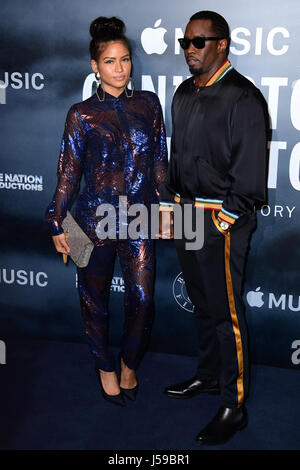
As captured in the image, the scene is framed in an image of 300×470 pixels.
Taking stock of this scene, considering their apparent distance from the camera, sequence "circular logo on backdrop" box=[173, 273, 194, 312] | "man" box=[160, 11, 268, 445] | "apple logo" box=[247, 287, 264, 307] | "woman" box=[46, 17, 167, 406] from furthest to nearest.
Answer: "circular logo on backdrop" box=[173, 273, 194, 312]
"apple logo" box=[247, 287, 264, 307]
"woman" box=[46, 17, 167, 406]
"man" box=[160, 11, 268, 445]

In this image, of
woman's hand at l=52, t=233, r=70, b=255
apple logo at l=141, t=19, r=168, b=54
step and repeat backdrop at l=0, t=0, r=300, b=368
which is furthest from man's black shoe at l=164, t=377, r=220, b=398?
apple logo at l=141, t=19, r=168, b=54

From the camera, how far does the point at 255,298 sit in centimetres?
315

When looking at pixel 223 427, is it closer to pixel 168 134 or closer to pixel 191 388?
pixel 191 388

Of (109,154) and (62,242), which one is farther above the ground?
(109,154)

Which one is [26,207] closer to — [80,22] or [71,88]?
[71,88]

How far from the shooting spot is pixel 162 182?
275 cm

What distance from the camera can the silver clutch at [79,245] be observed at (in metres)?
2.71

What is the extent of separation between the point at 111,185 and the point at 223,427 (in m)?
1.23

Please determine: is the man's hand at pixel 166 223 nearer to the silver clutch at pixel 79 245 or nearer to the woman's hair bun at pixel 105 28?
the silver clutch at pixel 79 245

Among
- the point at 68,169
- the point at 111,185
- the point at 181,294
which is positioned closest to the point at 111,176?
the point at 111,185

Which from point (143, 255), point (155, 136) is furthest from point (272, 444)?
point (155, 136)

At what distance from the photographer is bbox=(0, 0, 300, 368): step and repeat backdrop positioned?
111 inches

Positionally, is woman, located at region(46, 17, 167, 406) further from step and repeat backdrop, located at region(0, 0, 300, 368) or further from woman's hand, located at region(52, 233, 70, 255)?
step and repeat backdrop, located at region(0, 0, 300, 368)

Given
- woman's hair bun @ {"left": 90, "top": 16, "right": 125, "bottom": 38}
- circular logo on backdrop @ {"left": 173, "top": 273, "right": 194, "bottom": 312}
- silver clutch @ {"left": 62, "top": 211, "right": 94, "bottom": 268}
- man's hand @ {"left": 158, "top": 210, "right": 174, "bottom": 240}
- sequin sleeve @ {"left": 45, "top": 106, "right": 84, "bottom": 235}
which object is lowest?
circular logo on backdrop @ {"left": 173, "top": 273, "right": 194, "bottom": 312}
